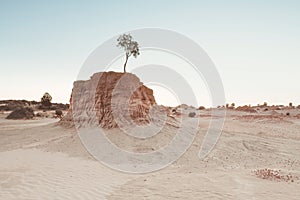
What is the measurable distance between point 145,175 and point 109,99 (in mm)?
7876

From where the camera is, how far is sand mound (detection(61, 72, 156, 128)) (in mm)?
15633

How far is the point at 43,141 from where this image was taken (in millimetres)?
15703

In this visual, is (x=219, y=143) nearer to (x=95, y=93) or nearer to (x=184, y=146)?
(x=184, y=146)

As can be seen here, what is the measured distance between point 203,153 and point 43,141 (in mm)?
9521

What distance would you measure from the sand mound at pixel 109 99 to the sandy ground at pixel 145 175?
167cm

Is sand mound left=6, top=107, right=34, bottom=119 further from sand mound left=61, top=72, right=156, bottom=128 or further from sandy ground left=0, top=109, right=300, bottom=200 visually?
sandy ground left=0, top=109, right=300, bottom=200

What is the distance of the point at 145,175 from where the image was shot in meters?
9.07

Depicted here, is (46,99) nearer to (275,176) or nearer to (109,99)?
(109,99)

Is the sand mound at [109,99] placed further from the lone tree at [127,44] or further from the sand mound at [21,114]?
the sand mound at [21,114]

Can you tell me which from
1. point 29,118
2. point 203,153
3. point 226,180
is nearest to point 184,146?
point 203,153

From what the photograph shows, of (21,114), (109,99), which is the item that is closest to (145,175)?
(109,99)

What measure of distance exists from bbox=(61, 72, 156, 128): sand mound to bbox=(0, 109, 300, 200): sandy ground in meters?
1.67

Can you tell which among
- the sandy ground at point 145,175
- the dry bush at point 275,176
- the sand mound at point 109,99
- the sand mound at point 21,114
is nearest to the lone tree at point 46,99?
the sand mound at point 21,114

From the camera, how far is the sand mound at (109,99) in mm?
15633
